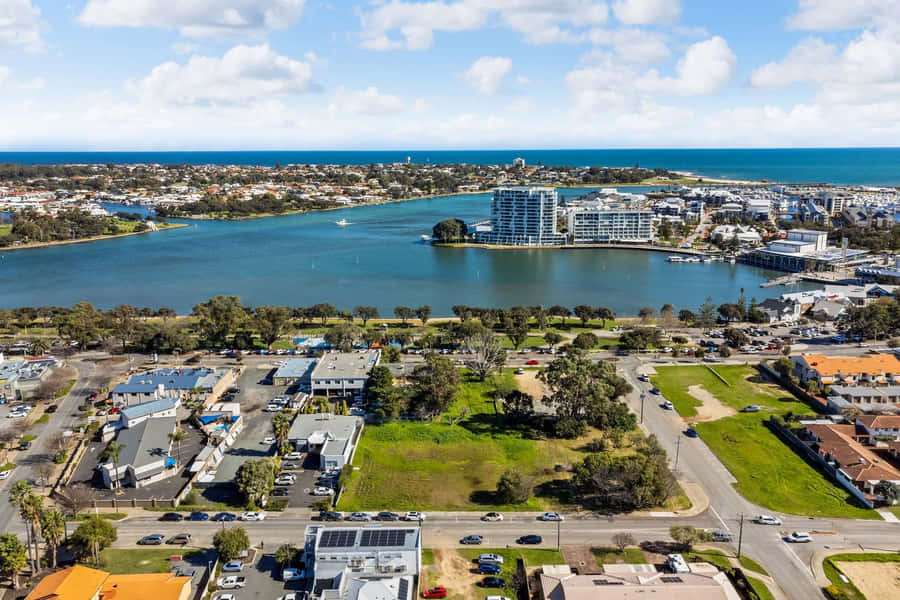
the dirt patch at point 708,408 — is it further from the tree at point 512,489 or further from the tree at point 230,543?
the tree at point 230,543

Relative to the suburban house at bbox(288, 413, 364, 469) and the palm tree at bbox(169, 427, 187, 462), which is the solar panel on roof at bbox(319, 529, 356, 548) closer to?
the suburban house at bbox(288, 413, 364, 469)

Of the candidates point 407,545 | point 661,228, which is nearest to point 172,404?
point 407,545

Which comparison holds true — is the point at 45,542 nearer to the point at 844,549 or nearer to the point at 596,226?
the point at 844,549

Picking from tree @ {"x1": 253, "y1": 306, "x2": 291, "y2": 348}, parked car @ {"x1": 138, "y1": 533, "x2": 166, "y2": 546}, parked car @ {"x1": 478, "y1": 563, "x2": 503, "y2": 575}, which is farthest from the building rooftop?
parked car @ {"x1": 478, "y1": 563, "x2": 503, "y2": 575}

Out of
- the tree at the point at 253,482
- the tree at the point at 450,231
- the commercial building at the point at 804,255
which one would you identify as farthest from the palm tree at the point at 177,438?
the commercial building at the point at 804,255

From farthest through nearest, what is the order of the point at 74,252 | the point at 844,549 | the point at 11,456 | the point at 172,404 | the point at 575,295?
1. the point at 74,252
2. the point at 575,295
3. the point at 172,404
4. the point at 11,456
5. the point at 844,549

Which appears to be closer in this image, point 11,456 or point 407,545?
point 407,545

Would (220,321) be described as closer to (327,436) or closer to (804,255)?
(327,436)
